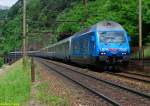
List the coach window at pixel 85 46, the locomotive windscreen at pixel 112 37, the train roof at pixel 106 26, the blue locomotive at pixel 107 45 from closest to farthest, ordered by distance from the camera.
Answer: the blue locomotive at pixel 107 45, the locomotive windscreen at pixel 112 37, the train roof at pixel 106 26, the coach window at pixel 85 46

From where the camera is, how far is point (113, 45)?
3403cm

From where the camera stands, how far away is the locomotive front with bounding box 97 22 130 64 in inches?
1319

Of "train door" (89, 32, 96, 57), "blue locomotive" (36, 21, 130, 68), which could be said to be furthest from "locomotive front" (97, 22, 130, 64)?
"train door" (89, 32, 96, 57)

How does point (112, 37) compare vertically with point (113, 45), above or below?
above

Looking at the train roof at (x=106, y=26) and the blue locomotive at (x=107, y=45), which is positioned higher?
the train roof at (x=106, y=26)

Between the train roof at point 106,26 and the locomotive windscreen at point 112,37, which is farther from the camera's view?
the train roof at point 106,26

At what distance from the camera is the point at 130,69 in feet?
126

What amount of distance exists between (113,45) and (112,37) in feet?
2.11

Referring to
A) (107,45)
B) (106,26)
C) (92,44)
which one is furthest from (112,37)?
(92,44)

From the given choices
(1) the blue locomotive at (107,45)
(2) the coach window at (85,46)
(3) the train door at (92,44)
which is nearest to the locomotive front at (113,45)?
(1) the blue locomotive at (107,45)

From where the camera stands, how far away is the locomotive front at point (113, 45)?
33.5 metres

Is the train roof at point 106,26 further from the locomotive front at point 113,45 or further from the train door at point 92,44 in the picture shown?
the train door at point 92,44

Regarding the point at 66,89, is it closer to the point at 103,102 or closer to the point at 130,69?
the point at 103,102

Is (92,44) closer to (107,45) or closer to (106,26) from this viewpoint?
(107,45)
